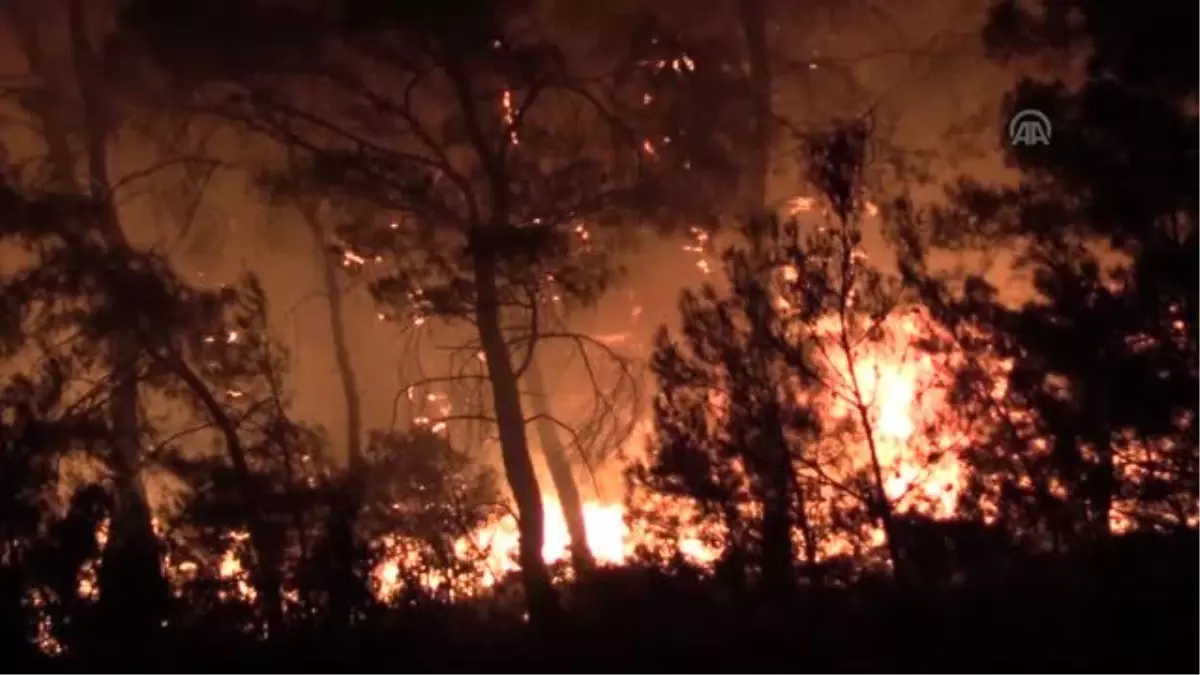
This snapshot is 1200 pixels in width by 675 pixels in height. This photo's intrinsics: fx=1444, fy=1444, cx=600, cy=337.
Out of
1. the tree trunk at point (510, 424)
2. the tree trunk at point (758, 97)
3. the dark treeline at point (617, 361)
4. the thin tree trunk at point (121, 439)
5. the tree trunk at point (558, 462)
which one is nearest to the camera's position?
the dark treeline at point (617, 361)

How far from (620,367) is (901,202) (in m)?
3.90

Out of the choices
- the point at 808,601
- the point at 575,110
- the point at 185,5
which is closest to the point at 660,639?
the point at 808,601

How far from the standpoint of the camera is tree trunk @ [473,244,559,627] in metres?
14.3

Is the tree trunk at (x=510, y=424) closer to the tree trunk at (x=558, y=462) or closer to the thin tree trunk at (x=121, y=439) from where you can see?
the tree trunk at (x=558, y=462)

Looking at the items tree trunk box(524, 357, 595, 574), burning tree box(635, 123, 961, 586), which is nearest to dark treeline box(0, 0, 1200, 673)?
burning tree box(635, 123, 961, 586)

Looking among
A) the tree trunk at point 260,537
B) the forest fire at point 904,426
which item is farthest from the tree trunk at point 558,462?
the forest fire at point 904,426

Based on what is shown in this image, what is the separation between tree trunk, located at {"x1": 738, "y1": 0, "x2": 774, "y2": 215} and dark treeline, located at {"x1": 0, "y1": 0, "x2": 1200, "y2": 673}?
0.16 feet

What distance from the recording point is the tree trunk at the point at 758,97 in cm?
1570

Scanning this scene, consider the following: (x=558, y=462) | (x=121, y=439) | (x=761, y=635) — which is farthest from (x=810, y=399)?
(x=558, y=462)

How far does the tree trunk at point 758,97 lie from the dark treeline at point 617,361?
0.05 m

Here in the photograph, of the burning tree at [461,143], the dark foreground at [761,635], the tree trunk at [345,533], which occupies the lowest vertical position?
the dark foreground at [761,635]

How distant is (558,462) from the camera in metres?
20.0

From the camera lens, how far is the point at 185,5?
46.8 feet

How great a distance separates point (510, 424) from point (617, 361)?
1331 millimetres
